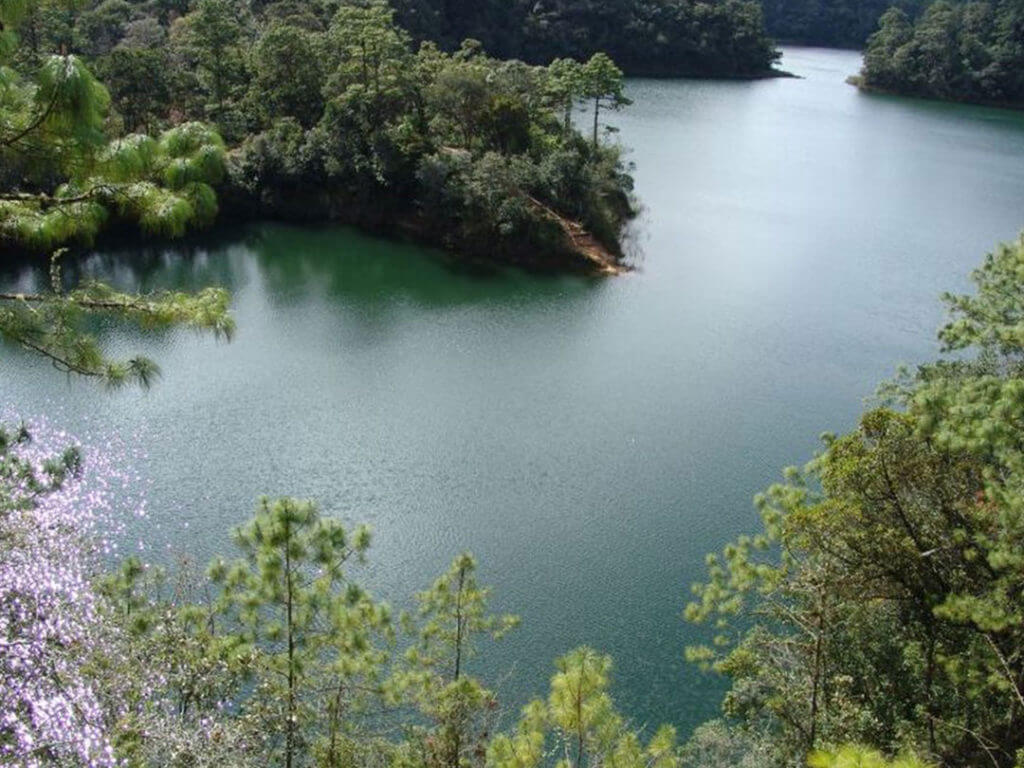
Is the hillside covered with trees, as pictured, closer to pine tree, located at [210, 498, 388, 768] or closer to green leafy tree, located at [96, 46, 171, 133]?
pine tree, located at [210, 498, 388, 768]

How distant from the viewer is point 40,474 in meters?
6.96

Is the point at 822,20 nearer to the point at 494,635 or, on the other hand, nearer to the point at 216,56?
the point at 216,56

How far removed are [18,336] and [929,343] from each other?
17.8 meters

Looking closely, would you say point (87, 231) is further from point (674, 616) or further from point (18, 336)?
point (674, 616)

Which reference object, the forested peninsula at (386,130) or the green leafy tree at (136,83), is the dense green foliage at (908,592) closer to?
the forested peninsula at (386,130)

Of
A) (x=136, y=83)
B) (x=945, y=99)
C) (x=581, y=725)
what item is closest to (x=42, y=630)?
(x=581, y=725)

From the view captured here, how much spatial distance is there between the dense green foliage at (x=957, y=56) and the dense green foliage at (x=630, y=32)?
6.27 m

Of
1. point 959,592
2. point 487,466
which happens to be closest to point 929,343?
point 487,466

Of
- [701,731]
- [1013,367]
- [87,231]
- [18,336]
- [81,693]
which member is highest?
[87,231]

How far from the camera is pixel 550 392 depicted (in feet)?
50.6

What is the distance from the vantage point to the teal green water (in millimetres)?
11023

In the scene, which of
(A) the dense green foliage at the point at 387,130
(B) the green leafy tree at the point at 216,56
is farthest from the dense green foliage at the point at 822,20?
(B) the green leafy tree at the point at 216,56

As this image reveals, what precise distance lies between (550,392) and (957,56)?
42277mm

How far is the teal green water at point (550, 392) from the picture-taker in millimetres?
11023
